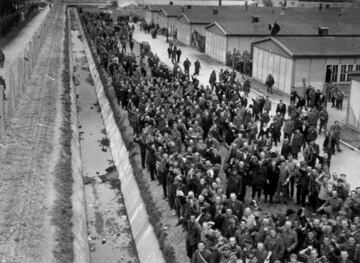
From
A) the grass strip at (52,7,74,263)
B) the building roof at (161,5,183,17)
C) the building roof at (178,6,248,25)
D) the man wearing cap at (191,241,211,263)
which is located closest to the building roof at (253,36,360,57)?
the grass strip at (52,7,74,263)

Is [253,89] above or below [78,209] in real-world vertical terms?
above

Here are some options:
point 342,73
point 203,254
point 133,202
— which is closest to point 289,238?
point 203,254

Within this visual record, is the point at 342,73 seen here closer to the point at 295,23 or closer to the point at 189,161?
the point at 189,161

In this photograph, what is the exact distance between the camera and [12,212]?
19.6 metres

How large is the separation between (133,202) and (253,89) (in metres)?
17.0

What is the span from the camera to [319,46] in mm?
35906

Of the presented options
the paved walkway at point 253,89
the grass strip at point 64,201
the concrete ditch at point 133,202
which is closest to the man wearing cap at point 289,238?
the concrete ditch at point 133,202

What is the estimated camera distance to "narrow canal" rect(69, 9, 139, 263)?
19828mm

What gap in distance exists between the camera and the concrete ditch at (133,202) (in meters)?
18.8

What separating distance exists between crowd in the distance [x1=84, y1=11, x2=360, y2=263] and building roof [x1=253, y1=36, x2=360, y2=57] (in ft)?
14.4

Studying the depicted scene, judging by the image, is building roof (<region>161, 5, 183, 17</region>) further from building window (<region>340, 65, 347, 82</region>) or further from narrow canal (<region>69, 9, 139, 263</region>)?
building window (<region>340, 65, 347, 82</region>)

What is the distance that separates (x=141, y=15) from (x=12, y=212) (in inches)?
3179

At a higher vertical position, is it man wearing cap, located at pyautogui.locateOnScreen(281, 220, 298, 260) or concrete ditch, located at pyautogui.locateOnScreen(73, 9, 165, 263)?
man wearing cap, located at pyautogui.locateOnScreen(281, 220, 298, 260)

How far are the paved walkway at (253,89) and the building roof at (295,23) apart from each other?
3.16 metres
